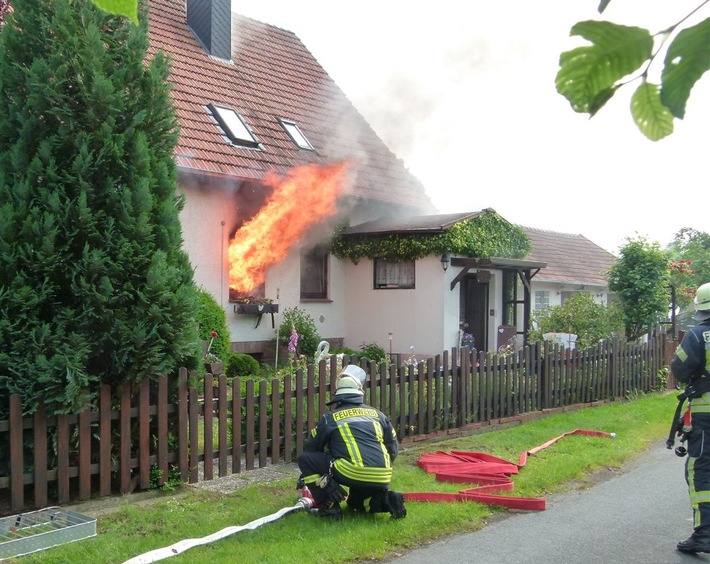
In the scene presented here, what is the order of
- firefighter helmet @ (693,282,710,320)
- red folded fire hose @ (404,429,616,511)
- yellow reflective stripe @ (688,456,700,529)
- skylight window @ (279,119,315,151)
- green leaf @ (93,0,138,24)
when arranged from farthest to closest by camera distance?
1. skylight window @ (279,119,315,151)
2. red folded fire hose @ (404,429,616,511)
3. firefighter helmet @ (693,282,710,320)
4. yellow reflective stripe @ (688,456,700,529)
5. green leaf @ (93,0,138,24)

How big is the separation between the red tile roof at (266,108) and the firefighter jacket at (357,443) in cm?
783

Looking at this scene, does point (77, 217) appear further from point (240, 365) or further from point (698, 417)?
point (240, 365)

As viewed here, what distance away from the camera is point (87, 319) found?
6523 millimetres

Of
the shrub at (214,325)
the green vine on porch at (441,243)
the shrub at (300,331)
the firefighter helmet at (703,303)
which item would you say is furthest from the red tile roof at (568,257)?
the firefighter helmet at (703,303)

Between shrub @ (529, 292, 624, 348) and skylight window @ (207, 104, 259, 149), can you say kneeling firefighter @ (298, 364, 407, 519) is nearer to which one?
skylight window @ (207, 104, 259, 149)

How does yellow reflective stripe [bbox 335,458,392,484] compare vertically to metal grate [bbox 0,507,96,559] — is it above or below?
above

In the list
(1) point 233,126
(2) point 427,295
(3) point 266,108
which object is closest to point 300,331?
(2) point 427,295

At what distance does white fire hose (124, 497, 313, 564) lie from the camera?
5.15 metres

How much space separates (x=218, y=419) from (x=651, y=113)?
7116mm

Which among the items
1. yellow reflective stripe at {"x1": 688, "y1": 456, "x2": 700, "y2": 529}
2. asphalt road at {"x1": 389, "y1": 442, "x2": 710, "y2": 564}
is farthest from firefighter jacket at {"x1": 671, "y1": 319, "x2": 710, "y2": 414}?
asphalt road at {"x1": 389, "y1": 442, "x2": 710, "y2": 564}

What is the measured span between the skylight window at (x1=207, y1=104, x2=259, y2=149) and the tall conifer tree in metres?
7.82

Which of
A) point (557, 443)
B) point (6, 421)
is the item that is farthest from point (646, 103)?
point (557, 443)

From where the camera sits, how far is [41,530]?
18.5 ft

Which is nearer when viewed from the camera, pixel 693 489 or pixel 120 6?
pixel 120 6
